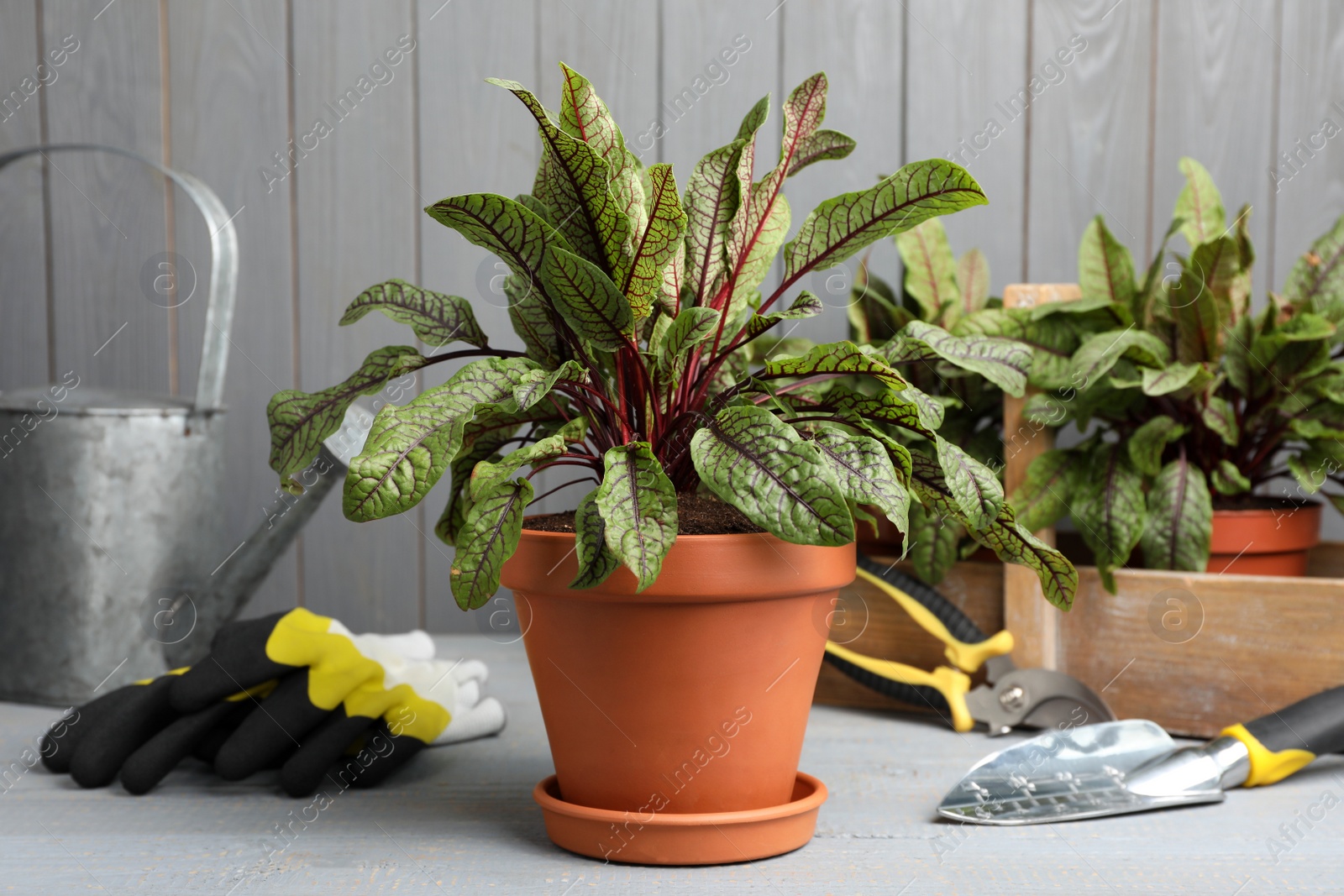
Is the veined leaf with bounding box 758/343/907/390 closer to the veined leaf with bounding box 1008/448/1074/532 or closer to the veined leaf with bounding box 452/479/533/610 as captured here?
the veined leaf with bounding box 452/479/533/610

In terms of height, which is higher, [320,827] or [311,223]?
[311,223]

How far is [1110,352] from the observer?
1.03 meters

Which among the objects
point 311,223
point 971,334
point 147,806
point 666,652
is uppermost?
point 311,223

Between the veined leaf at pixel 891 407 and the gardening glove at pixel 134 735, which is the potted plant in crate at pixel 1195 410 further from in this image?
the gardening glove at pixel 134 735

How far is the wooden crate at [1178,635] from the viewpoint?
3.34 ft

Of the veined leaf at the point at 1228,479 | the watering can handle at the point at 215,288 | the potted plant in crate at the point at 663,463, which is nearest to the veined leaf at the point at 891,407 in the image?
the potted plant in crate at the point at 663,463

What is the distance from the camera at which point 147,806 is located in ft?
2.77

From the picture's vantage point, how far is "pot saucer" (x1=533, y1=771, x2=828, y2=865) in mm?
697

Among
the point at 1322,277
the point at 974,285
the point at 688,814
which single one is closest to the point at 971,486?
the point at 688,814

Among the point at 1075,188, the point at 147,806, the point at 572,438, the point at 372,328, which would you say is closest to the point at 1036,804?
the point at 572,438

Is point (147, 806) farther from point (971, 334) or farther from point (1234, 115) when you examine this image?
point (1234, 115)

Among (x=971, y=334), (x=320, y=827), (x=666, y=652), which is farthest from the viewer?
(x=971, y=334)

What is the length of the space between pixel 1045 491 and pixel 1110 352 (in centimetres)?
17

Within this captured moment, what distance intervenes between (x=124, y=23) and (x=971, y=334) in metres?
1.28
